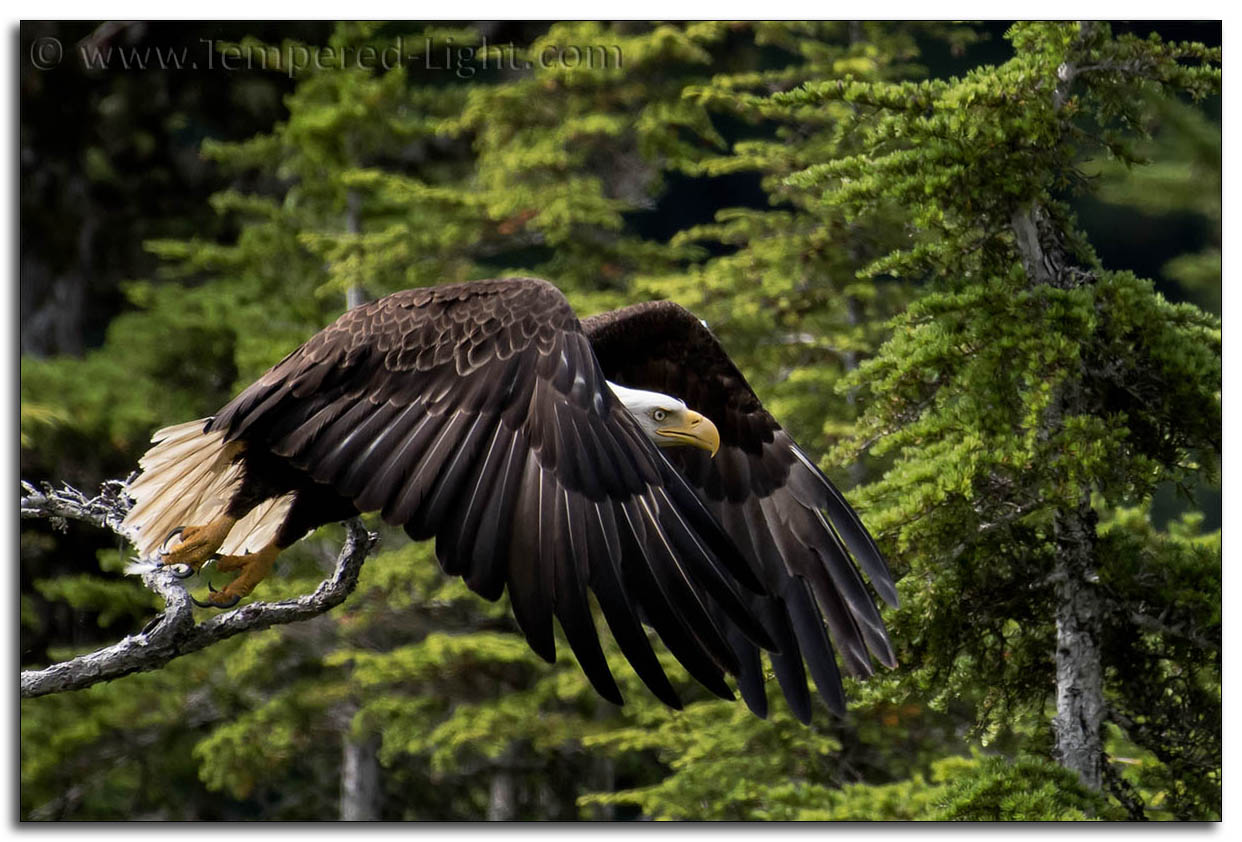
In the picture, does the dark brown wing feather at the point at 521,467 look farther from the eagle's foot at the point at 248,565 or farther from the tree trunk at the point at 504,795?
the tree trunk at the point at 504,795

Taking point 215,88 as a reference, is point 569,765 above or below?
below

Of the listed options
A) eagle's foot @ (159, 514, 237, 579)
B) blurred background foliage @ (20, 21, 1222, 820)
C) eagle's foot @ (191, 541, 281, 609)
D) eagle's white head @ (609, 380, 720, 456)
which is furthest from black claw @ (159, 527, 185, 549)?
blurred background foliage @ (20, 21, 1222, 820)

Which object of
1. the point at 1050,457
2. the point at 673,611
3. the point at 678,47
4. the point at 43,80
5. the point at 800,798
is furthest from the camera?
the point at 43,80

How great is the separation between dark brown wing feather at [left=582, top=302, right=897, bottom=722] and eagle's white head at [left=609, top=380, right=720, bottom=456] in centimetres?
39

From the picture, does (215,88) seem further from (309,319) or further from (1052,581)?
(1052,581)

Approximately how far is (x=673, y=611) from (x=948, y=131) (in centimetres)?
218

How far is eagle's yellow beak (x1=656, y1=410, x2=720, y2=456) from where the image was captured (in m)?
4.41

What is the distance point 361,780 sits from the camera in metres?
10.0

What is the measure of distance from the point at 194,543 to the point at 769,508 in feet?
5.55

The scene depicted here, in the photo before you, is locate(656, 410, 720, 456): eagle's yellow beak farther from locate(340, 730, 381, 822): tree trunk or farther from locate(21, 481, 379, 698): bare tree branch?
locate(340, 730, 381, 822): tree trunk

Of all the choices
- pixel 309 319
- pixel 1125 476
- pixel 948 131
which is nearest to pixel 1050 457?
pixel 1125 476

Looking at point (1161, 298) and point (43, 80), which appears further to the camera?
point (43, 80)

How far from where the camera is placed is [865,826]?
5480 mm

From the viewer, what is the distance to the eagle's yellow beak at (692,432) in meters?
4.41
